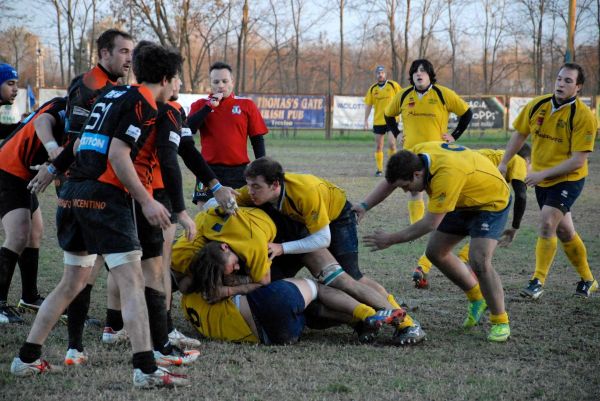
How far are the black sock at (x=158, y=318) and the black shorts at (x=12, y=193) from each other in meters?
1.87

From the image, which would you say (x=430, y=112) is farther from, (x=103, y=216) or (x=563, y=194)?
(x=103, y=216)

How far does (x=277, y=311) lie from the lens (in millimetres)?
4914

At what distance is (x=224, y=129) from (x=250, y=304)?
8.45 ft

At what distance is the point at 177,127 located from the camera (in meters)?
4.21

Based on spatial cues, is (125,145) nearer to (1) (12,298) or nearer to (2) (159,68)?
(2) (159,68)

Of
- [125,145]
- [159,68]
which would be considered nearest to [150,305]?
[125,145]

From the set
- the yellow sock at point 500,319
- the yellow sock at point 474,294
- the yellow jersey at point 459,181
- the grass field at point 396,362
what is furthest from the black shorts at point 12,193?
the yellow sock at point 500,319

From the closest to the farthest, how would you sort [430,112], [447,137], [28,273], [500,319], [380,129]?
[500,319] → [28,273] → [447,137] → [430,112] → [380,129]

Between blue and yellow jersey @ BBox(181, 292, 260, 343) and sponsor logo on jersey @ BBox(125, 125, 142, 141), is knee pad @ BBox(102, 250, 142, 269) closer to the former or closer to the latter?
sponsor logo on jersey @ BBox(125, 125, 142, 141)

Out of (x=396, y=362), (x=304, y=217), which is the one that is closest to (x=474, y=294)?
(x=396, y=362)

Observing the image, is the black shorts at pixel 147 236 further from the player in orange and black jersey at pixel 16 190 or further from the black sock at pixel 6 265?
the black sock at pixel 6 265

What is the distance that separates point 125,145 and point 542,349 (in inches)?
121

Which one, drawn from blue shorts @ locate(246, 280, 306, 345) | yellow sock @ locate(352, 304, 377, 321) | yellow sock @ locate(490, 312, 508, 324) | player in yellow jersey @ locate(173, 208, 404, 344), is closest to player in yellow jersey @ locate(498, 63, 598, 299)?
yellow sock @ locate(490, 312, 508, 324)

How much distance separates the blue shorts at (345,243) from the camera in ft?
18.3
